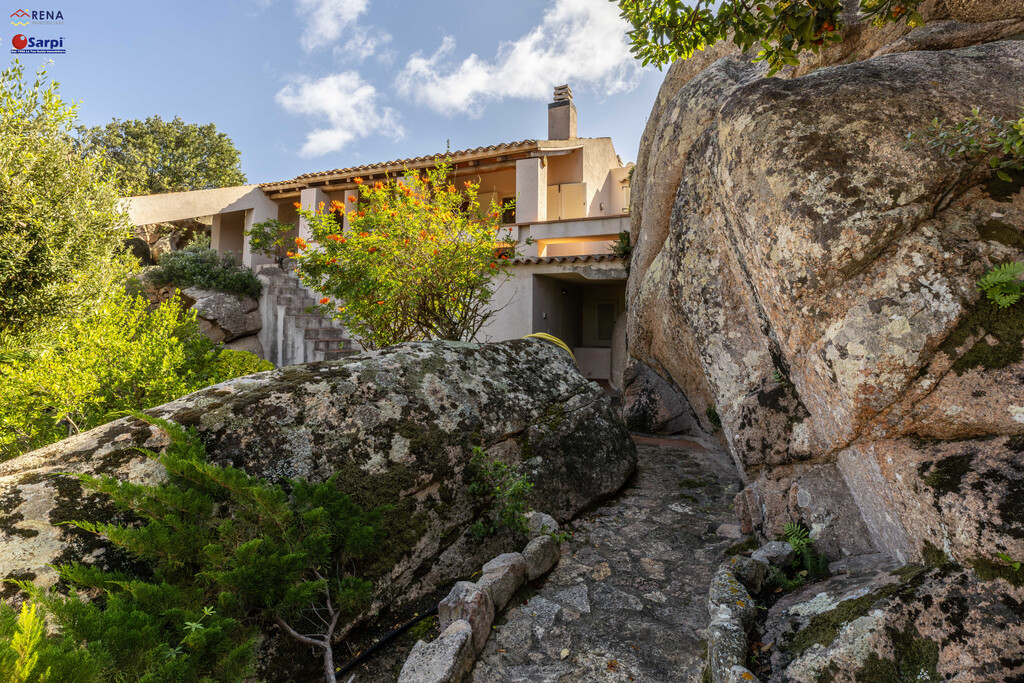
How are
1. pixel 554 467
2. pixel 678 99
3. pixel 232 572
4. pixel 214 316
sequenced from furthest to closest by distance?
pixel 214 316 < pixel 678 99 < pixel 554 467 < pixel 232 572

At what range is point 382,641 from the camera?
8.64 ft

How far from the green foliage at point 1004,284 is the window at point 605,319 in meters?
12.0

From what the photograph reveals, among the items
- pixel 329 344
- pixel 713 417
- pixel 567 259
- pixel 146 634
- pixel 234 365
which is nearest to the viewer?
pixel 146 634

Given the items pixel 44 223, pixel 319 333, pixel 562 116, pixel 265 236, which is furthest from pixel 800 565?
pixel 562 116

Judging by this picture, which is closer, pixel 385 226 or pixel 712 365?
pixel 712 365

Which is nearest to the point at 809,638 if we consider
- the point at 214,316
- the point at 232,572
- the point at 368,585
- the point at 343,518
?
the point at 368,585

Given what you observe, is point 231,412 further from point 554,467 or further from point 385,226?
point 385,226

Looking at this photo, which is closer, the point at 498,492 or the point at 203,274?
the point at 498,492

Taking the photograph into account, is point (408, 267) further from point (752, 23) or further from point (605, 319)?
point (605, 319)

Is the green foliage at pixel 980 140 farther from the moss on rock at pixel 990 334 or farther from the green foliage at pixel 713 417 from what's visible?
the green foliage at pixel 713 417

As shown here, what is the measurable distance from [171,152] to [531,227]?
21.0 metres

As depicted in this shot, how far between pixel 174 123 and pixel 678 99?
26.8 metres

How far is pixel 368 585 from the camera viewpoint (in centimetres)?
242

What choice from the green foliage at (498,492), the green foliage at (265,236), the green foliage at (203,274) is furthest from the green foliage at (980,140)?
the green foliage at (203,274)
